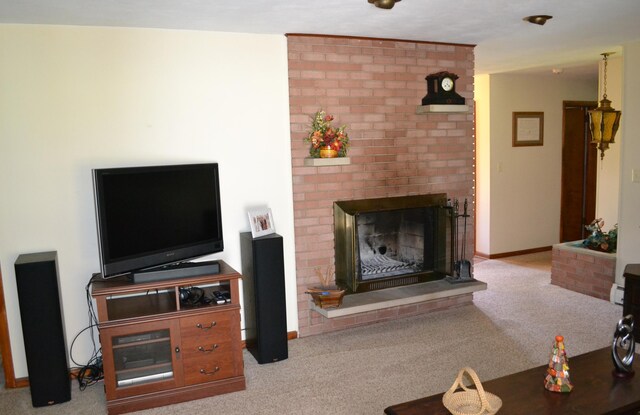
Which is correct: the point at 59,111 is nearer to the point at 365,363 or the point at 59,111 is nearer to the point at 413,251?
the point at 365,363

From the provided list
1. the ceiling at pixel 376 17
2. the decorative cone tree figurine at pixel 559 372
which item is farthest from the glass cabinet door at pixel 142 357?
the decorative cone tree figurine at pixel 559 372

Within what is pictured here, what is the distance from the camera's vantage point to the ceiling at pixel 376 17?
2965 millimetres

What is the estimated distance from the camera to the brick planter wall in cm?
479

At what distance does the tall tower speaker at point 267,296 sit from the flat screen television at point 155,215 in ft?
0.92

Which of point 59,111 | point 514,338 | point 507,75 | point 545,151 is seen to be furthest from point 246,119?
point 545,151

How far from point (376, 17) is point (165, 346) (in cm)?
243

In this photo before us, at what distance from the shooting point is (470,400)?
→ 86.5 inches

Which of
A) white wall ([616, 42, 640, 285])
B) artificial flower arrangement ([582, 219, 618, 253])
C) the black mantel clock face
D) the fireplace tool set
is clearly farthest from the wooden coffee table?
artificial flower arrangement ([582, 219, 618, 253])

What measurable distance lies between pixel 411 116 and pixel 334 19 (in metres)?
1.26

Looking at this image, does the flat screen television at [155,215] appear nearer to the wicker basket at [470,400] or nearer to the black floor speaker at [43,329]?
the black floor speaker at [43,329]

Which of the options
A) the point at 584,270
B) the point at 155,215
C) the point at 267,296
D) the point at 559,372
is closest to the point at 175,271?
the point at 155,215

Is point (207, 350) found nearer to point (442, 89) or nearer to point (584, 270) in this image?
point (442, 89)

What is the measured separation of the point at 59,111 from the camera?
3.32 metres

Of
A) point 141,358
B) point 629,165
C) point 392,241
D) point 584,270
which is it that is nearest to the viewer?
point 141,358
